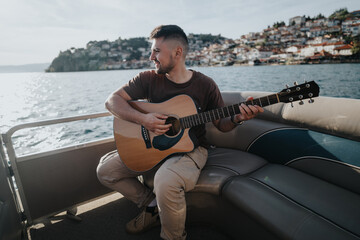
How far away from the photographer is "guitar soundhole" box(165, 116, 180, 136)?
1.79 m

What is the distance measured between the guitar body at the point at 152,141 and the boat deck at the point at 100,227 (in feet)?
2.27

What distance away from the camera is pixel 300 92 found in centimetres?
142

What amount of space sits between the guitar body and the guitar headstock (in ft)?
2.36

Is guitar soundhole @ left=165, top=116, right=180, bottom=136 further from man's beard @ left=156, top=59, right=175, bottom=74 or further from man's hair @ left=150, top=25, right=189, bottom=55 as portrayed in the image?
man's hair @ left=150, top=25, right=189, bottom=55

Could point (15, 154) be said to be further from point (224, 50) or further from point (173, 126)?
point (224, 50)

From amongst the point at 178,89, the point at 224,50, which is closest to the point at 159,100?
the point at 178,89

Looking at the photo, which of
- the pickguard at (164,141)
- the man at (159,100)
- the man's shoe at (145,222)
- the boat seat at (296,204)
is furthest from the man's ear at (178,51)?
the man's shoe at (145,222)

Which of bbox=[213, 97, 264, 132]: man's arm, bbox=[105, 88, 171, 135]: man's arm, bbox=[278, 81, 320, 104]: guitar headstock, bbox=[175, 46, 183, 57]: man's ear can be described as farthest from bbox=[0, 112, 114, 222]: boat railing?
bbox=[278, 81, 320, 104]: guitar headstock

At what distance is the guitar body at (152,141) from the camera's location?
1758 mm

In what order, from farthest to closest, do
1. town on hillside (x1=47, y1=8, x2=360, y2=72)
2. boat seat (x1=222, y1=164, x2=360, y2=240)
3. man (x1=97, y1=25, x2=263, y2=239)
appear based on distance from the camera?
town on hillside (x1=47, y1=8, x2=360, y2=72) → man (x1=97, y1=25, x2=263, y2=239) → boat seat (x1=222, y1=164, x2=360, y2=240)

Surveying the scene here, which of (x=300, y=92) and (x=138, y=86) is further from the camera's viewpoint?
(x=138, y=86)

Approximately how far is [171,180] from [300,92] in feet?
3.74

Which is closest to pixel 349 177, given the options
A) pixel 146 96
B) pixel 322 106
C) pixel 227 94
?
pixel 322 106

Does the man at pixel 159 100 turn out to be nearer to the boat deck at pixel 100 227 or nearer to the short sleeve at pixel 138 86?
the short sleeve at pixel 138 86
